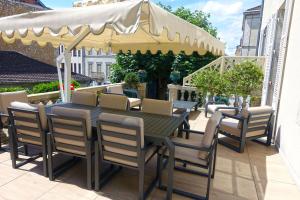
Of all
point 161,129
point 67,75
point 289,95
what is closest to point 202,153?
point 161,129

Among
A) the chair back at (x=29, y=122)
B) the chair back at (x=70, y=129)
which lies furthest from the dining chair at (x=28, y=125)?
the chair back at (x=70, y=129)

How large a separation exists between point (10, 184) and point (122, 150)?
5.40ft

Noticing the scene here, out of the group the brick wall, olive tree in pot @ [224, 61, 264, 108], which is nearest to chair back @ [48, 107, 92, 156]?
olive tree in pot @ [224, 61, 264, 108]

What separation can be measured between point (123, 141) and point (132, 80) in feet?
22.2

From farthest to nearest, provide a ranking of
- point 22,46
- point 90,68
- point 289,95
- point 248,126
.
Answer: point 90,68
point 22,46
point 248,126
point 289,95

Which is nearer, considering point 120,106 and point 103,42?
point 120,106

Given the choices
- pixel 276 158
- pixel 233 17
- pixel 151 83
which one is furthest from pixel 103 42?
pixel 233 17

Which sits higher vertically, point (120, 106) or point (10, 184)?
point (120, 106)

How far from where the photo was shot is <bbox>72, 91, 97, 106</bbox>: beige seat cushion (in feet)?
14.2

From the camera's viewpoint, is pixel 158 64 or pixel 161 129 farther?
pixel 158 64

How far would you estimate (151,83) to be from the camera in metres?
12.5

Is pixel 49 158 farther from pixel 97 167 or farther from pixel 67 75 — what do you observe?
pixel 67 75

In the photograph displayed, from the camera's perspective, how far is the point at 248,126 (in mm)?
4301

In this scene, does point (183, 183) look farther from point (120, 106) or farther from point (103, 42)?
point (103, 42)
